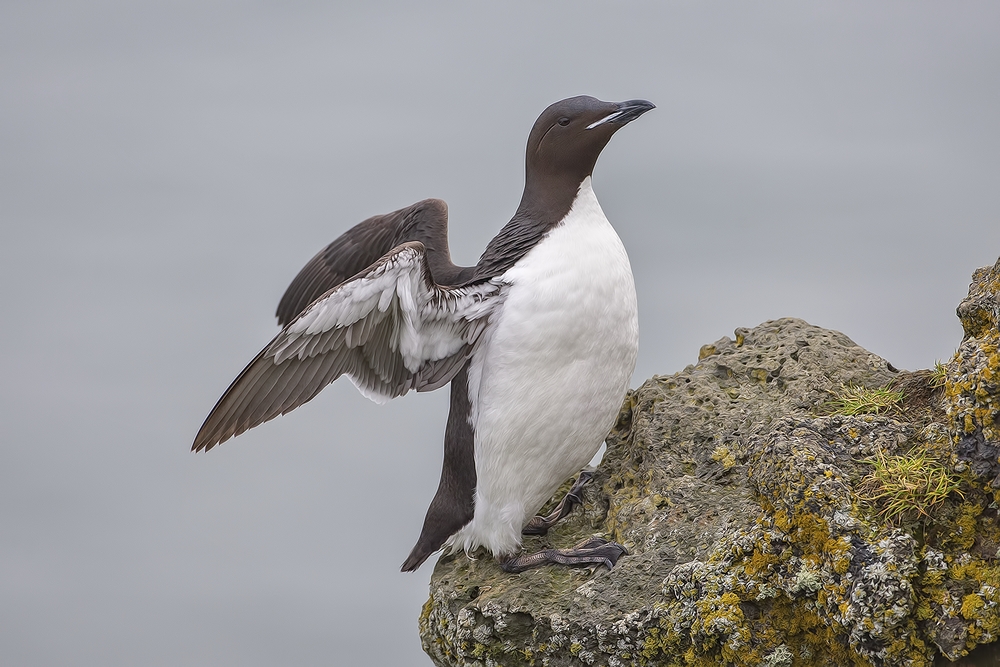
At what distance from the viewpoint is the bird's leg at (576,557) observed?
489 cm

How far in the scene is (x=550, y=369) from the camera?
5.00 m

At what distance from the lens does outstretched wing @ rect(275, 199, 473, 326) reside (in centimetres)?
607

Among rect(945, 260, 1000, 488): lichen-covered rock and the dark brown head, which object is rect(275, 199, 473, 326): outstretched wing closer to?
the dark brown head

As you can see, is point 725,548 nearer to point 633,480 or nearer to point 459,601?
point 633,480

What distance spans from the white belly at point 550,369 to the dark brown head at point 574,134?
172 mm

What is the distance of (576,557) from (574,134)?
6.55ft

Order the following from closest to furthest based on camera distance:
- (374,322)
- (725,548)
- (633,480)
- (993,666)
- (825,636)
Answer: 1. (993,666)
2. (825,636)
3. (725,548)
4. (374,322)
5. (633,480)

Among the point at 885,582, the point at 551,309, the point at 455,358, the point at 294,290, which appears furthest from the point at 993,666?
the point at 294,290

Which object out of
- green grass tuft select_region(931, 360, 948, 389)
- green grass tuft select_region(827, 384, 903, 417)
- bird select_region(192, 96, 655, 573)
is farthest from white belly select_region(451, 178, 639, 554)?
green grass tuft select_region(931, 360, 948, 389)

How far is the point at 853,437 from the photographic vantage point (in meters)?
4.40

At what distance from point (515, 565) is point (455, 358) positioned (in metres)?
1.04

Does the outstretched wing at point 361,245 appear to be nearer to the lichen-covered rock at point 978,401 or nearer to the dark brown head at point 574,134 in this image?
the dark brown head at point 574,134

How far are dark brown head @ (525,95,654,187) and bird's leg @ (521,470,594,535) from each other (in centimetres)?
155

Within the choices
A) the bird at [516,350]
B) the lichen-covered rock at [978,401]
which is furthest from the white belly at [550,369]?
the lichen-covered rock at [978,401]
